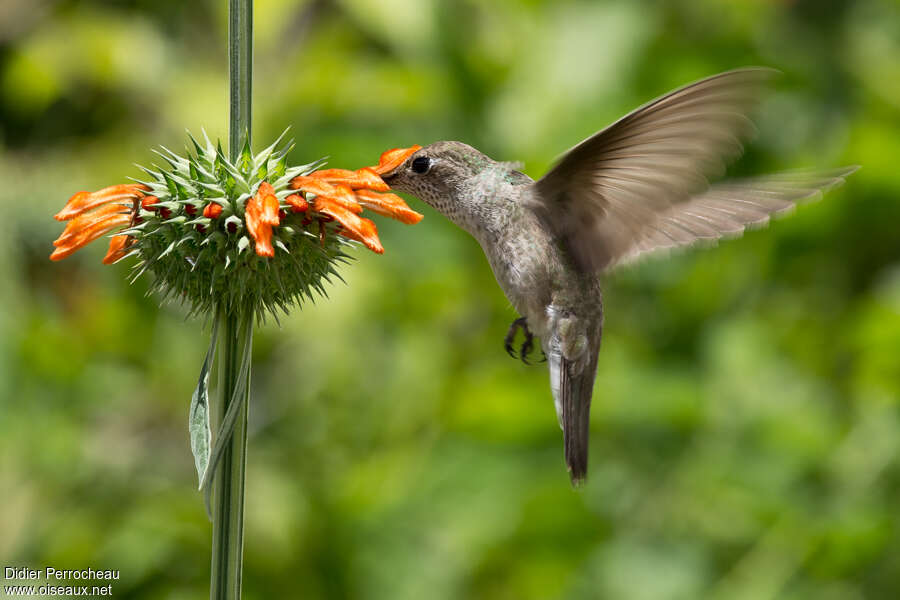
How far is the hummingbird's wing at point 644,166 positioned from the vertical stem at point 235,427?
40 cm

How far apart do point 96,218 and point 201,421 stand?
25 centimetres

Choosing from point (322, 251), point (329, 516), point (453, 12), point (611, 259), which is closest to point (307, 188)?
point (322, 251)

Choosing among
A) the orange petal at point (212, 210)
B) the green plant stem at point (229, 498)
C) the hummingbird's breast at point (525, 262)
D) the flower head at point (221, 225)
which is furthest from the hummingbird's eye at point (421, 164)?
the green plant stem at point (229, 498)

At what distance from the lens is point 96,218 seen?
0.91 meters

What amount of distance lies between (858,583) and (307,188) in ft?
8.28

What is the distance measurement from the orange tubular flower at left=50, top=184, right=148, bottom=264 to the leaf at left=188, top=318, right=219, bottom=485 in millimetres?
163

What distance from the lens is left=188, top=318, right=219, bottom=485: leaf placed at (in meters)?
0.77

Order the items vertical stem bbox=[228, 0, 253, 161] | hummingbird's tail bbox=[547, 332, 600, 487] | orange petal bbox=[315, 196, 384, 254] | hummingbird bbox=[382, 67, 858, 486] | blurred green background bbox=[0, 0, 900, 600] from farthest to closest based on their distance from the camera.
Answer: blurred green background bbox=[0, 0, 900, 600] → hummingbird's tail bbox=[547, 332, 600, 487] → hummingbird bbox=[382, 67, 858, 486] → orange petal bbox=[315, 196, 384, 254] → vertical stem bbox=[228, 0, 253, 161]

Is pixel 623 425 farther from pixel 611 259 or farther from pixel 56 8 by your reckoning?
pixel 56 8

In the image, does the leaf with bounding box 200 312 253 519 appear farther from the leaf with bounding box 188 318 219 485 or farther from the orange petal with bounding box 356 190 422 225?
the orange petal with bounding box 356 190 422 225

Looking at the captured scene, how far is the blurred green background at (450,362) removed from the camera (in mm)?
2609

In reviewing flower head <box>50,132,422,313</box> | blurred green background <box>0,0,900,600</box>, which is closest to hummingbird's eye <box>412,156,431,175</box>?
flower head <box>50,132,422,313</box>

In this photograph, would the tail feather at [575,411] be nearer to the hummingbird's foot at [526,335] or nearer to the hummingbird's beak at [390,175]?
the hummingbird's foot at [526,335]

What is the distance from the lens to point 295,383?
117 inches
